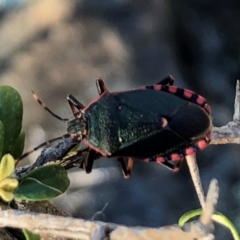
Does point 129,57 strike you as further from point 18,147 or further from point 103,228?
point 103,228

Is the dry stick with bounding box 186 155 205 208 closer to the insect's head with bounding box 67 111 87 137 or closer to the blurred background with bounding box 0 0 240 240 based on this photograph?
the insect's head with bounding box 67 111 87 137

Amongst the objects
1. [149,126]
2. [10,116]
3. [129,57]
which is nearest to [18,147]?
[10,116]

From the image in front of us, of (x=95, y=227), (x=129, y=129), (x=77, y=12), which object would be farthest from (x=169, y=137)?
(x=77, y=12)

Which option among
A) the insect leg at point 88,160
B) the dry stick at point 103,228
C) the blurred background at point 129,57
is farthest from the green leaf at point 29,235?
the blurred background at point 129,57

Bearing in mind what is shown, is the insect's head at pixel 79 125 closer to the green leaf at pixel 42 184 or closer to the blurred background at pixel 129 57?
the green leaf at pixel 42 184

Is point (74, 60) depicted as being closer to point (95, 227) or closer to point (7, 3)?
point (7, 3)

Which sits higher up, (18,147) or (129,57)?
(18,147)
